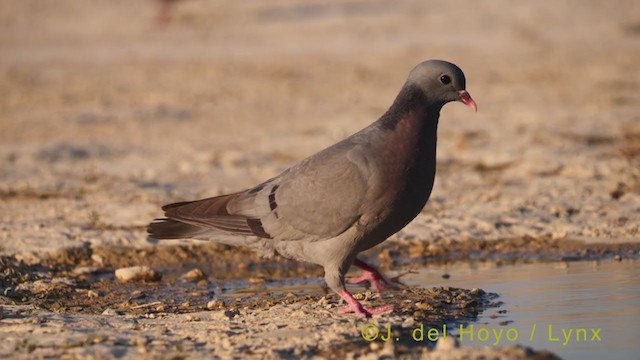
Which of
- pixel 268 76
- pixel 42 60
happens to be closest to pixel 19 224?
pixel 268 76

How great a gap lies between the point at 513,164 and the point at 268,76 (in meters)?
7.97

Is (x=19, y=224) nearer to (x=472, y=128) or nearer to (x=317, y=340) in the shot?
(x=317, y=340)

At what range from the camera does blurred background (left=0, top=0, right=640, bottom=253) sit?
9328 millimetres

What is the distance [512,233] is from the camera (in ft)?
27.9

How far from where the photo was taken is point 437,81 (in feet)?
20.5

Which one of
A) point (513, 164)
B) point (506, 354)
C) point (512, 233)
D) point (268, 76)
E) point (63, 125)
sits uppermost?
point (268, 76)

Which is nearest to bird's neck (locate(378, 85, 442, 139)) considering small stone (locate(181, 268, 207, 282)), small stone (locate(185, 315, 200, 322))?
small stone (locate(185, 315, 200, 322))

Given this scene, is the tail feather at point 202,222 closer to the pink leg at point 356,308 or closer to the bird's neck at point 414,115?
the pink leg at point 356,308

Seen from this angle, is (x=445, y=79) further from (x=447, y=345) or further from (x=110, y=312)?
(x=110, y=312)

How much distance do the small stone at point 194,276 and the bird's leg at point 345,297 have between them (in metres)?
1.86

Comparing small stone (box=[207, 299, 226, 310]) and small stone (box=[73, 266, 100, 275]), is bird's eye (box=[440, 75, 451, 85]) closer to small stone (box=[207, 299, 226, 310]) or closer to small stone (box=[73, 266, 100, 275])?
small stone (box=[207, 299, 226, 310])

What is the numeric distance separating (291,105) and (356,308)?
10.1 metres

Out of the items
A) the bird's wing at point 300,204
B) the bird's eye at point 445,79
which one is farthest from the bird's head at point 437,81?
the bird's wing at point 300,204

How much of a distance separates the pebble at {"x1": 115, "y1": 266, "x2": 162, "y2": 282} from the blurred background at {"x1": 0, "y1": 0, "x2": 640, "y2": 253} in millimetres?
810
